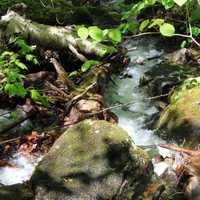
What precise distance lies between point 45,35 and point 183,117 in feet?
10.3

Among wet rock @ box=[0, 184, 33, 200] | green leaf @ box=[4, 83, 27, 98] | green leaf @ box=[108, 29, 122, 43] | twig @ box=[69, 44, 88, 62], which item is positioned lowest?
wet rock @ box=[0, 184, 33, 200]

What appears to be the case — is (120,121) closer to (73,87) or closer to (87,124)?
(73,87)

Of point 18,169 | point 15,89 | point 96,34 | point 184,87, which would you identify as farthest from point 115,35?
point 184,87

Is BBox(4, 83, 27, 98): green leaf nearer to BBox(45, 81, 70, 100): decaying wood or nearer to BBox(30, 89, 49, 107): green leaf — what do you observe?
BBox(30, 89, 49, 107): green leaf

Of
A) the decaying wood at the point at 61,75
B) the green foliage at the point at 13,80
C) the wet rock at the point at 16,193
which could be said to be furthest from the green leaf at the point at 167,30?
the decaying wood at the point at 61,75

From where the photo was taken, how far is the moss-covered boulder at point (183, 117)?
16.8 feet

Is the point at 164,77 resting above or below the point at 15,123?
below

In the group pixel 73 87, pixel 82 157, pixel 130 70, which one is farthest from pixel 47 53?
pixel 82 157

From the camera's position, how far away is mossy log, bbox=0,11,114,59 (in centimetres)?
714

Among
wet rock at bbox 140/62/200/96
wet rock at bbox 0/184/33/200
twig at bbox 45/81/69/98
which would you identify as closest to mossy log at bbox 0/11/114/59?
wet rock at bbox 140/62/200/96

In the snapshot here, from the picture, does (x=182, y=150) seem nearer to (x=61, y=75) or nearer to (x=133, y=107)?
(x=133, y=107)

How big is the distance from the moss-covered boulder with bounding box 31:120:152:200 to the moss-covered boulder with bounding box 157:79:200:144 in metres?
1.00

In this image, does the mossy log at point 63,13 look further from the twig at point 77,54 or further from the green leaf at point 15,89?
the green leaf at point 15,89

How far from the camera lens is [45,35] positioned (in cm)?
732
